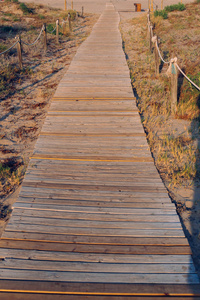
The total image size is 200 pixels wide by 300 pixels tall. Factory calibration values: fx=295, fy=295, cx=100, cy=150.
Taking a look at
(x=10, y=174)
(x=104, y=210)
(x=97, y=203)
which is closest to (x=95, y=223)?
(x=104, y=210)

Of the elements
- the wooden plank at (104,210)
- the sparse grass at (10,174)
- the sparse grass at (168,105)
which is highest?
the sparse grass at (168,105)

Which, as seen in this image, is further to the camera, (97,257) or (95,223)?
(95,223)

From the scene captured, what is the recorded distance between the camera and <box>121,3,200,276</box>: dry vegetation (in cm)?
409

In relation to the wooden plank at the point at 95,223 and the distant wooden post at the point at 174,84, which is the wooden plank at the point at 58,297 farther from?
the distant wooden post at the point at 174,84

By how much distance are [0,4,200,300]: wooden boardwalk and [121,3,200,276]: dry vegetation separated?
26cm

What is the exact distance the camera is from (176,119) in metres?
6.39

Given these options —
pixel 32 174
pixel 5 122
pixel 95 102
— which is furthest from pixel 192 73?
pixel 32 174

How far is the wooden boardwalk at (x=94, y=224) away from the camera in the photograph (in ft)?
8.95

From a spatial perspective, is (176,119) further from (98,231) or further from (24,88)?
(24,88)

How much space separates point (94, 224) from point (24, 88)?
5.94m

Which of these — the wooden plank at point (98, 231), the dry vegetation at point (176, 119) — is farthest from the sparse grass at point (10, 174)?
the dry vegetation at point (176, 119)

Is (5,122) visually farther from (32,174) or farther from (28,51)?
(28,51)

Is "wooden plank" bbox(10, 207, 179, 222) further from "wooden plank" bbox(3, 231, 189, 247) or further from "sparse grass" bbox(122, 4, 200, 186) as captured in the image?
"sparse grass" bbox(122, 4, 200, 186)

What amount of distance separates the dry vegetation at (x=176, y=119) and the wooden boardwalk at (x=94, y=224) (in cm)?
26
